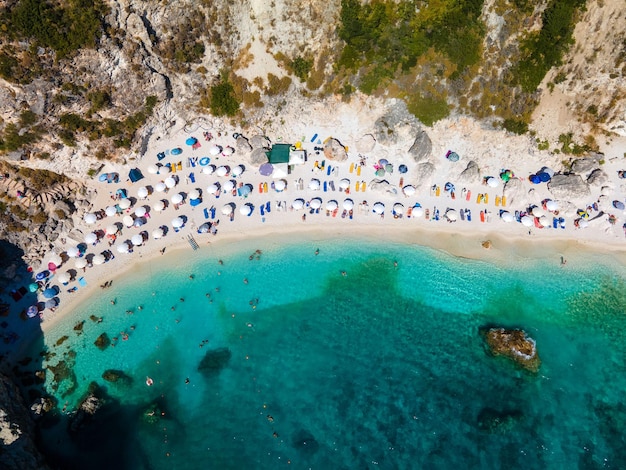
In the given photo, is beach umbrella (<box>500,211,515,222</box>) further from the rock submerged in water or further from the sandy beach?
the rock submerged in water

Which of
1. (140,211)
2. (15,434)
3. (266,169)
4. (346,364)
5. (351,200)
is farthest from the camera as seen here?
(266,169)

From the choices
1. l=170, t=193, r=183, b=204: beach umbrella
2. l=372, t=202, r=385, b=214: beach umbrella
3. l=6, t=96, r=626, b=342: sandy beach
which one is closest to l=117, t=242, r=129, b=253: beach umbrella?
l=6, t=96, r=626, b=342: sandy beach

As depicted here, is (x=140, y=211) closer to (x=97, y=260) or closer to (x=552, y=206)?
(x=97, y=260)

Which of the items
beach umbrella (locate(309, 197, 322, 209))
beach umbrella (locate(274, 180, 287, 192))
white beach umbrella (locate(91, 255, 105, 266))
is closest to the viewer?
white beach umbrella (locate(91, 255, 105, 266))

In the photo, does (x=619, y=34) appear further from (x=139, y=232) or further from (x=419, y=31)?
(x=139, y=232)

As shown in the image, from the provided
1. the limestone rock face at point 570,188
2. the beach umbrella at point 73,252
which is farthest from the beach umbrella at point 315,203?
the limestone rock face at point 570,188

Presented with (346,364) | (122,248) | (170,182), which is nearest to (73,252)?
(122,248)

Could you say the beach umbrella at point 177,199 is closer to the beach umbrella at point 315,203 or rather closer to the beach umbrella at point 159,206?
the beach umbrella at point 159,206
